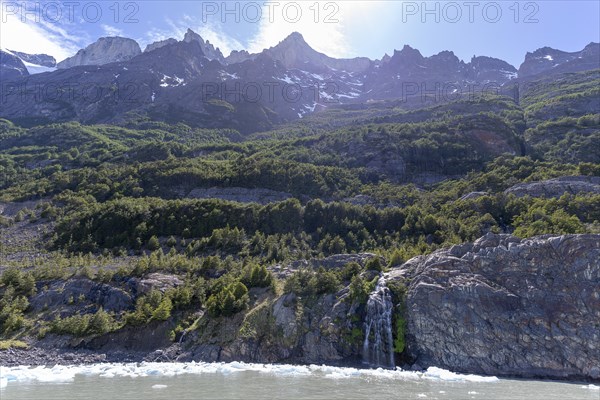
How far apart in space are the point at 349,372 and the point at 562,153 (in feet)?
259

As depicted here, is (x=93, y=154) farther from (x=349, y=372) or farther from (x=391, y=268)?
(x=349, y=372)

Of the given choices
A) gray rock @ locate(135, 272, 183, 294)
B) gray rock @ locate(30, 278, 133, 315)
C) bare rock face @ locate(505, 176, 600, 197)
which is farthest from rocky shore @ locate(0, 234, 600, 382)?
bare rock face @ locate(505, 176, 600, 197)

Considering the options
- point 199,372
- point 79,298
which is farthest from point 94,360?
point 199,372

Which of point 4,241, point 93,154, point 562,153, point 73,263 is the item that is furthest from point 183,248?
point 562,153

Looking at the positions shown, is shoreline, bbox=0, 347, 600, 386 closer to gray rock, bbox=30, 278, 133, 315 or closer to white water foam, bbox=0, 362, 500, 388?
white water foam, bbox=0, 362, 500, 388

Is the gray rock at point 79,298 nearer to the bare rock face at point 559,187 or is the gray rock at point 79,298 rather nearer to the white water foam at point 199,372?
the white water foam at point 199,372

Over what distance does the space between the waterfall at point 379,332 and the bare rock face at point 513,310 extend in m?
1.43

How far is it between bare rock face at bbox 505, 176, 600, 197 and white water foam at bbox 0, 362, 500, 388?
41.7m

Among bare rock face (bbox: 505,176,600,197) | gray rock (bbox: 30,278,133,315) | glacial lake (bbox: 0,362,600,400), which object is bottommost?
glacial lake (bbox: 0,362,600,400)

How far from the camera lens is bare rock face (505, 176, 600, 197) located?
5847 centimetres

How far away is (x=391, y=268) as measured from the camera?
38.8 metres

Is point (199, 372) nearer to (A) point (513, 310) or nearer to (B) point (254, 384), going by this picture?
(B) point (254, 384)

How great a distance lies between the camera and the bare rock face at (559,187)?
58.5 m

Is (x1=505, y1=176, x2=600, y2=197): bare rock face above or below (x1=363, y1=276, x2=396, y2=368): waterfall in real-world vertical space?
above
